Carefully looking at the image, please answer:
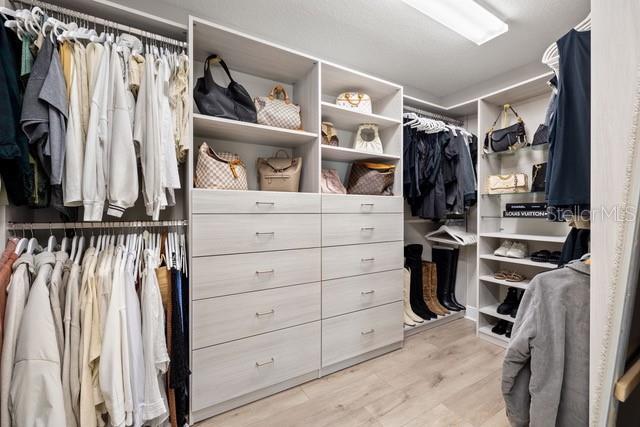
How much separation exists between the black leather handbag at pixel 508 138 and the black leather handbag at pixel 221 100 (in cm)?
198

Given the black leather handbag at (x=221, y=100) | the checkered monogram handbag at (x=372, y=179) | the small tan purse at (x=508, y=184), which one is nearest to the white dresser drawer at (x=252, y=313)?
the checkered monogram handbag at (x=372, y=179)

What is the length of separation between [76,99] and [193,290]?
97cm

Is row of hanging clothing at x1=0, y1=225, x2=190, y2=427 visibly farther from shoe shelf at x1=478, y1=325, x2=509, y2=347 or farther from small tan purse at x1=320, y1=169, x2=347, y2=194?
shoe shelf at x1=478, y1=325, x2=509, y2=347

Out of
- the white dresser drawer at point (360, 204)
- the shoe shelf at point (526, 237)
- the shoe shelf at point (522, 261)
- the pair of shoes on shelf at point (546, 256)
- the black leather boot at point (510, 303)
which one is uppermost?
the white dresser drawer at point (360, 204)

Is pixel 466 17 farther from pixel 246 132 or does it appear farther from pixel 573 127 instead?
pixel 246 132

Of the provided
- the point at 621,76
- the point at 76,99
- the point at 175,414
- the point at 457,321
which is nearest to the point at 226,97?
the point at 76,99

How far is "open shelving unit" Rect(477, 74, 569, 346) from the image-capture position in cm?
219

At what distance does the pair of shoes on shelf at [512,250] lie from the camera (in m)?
2.16

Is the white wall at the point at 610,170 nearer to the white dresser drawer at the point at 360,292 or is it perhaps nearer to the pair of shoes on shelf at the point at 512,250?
the white dresser drawer at the point at 360,292

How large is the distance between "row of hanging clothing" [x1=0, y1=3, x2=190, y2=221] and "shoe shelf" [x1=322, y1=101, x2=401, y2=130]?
95 cm

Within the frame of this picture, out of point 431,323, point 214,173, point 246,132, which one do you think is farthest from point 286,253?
point 431,323

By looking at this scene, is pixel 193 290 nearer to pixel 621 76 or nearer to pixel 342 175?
pixel 342 175

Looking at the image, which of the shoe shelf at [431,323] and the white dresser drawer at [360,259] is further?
the shoe shelf at [431,323]

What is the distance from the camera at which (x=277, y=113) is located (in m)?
1.68
